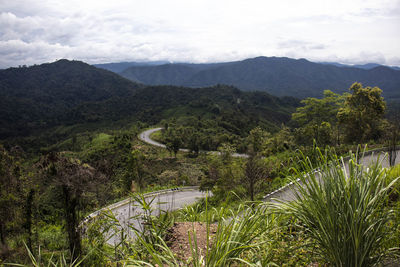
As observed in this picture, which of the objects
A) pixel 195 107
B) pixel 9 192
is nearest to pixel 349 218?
pixel 9 192

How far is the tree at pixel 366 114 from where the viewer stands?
18719mm

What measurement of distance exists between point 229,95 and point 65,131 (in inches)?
3290

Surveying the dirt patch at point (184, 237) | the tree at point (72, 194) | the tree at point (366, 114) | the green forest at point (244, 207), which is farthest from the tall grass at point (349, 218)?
the tree at point (366, 114)

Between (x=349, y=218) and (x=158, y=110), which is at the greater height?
(x=349, y=218)

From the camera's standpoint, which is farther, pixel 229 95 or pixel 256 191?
pixel 229 95

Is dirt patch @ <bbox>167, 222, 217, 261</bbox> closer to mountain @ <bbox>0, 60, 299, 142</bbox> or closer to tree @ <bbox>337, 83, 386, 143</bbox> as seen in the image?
tree @ <bbox>337, 83, 386, 143</bbox>

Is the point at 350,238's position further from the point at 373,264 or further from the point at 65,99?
the point at 65,99

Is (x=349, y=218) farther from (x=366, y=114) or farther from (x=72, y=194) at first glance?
(x=366, y=114)

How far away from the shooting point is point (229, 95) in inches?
5443

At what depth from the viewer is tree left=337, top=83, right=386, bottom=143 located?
61.4 ft

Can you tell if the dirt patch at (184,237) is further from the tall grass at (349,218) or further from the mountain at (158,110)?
the mountain at (158,110)

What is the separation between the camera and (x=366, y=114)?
1862 centimetres

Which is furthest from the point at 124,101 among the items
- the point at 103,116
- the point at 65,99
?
the point at 65,99

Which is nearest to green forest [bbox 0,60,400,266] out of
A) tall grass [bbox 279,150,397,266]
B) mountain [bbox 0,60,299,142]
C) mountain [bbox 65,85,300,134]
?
tall grass [bbox 279,150,397,266]
